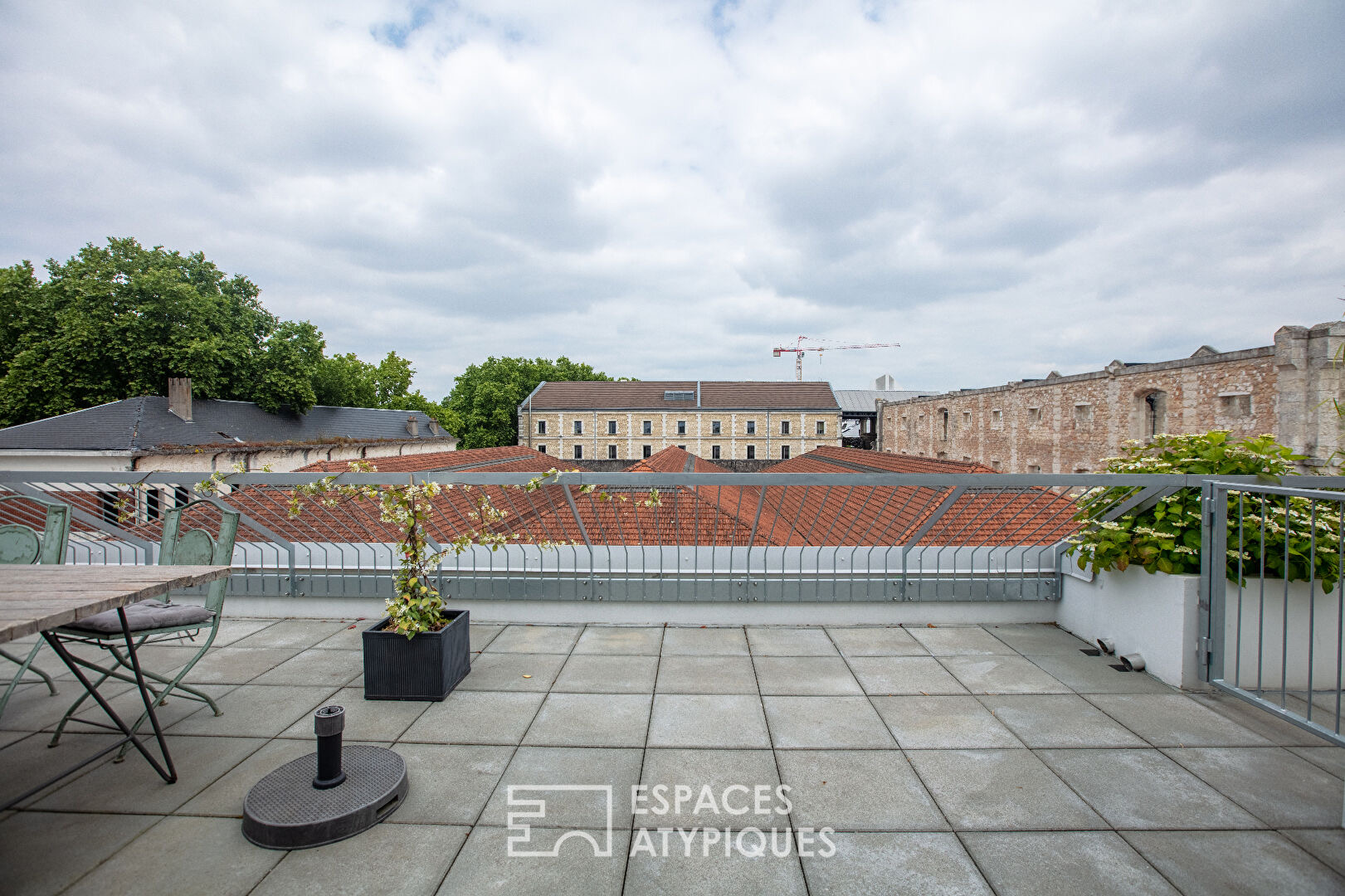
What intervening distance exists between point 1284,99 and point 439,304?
204ft

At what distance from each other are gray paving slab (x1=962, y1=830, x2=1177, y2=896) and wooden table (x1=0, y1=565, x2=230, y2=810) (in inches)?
126

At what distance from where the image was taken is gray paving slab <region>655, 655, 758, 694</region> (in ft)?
11.1

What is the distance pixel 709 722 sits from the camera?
299 centimetres

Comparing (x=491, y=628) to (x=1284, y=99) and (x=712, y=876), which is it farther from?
(x=1284, y=99)

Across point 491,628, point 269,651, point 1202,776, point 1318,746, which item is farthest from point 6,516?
point 1318,746

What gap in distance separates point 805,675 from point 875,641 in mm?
868

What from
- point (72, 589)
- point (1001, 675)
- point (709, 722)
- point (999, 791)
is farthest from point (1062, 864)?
point (72, 589)

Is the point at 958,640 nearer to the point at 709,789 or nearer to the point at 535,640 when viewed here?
the point at 709,789

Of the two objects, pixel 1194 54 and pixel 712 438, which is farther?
pixel 712 438

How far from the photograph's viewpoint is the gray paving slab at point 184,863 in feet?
6.09

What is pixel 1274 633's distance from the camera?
3.30 meters

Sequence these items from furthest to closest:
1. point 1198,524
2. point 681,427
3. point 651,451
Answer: point 651,451
point 681,427
point 1198,524

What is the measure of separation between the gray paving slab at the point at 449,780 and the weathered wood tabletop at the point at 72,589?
48.8 inches

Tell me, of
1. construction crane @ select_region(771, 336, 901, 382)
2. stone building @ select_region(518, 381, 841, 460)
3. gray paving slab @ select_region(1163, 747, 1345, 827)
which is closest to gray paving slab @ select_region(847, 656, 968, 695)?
gray paving slab @ select_region(1163, 747, 1345, 827)
